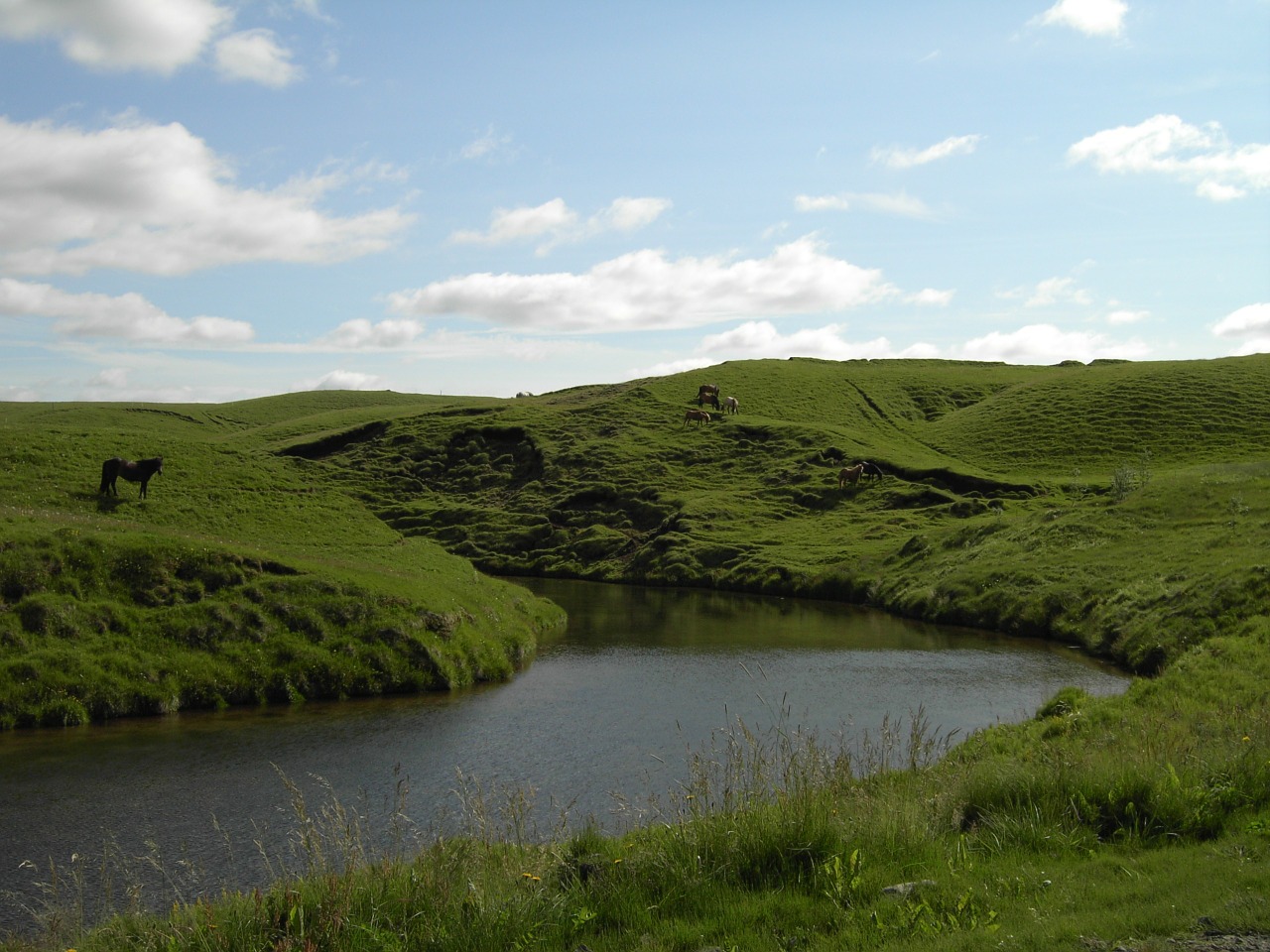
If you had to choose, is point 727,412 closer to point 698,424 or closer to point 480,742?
point 698,424

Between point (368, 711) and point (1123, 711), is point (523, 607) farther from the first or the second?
point (1123, 711)

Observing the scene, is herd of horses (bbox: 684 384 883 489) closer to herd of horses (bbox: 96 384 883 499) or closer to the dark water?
herd of horses (bbox: 96 384 883 499)

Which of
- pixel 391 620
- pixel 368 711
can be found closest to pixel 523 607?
pixel 391 620

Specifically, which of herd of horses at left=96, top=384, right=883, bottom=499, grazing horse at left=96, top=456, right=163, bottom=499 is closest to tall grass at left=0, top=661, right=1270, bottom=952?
grazing horse at left=96, top=456, right=163, bottom=499

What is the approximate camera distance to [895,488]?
275ft

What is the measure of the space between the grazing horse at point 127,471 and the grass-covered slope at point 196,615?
758 millimetres

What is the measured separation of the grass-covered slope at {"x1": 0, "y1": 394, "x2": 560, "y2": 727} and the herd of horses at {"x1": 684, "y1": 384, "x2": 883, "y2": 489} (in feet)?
153

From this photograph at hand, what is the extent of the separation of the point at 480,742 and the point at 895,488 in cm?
6477

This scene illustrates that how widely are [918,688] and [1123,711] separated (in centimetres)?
1188

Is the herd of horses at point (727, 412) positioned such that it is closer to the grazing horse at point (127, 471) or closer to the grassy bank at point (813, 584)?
the grassy bank at point (813, 584)

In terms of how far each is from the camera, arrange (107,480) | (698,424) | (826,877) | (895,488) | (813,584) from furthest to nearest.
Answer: (698,424), (895,488), (813,584), (107,480), (826,877)

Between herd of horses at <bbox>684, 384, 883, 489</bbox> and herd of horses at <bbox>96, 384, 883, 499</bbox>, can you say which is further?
herd of horses at <bbox>684, 384, 883, 489</bbox>

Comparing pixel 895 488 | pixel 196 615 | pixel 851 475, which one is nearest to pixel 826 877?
pixel 196 615

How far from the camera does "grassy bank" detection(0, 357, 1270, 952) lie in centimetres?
939
